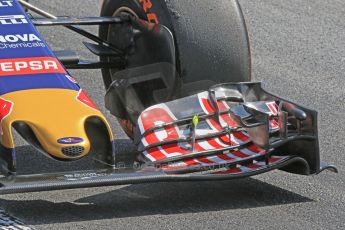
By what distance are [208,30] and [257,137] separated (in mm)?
790

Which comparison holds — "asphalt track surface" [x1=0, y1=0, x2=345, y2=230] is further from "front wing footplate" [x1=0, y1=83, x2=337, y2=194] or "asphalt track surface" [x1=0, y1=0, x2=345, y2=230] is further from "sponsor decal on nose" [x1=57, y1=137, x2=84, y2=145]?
"sponsor decal on nose" [x1=57, y1=137, x2=84, y2=145]

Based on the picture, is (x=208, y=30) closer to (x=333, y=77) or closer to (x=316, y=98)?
(x=316, y=98)

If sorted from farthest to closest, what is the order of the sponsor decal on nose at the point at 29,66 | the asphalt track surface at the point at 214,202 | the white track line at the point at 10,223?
the sponsor decal on nose at the point at 29,66
the asphalt track surface at the point at 214,202
the white track line at the point at 10,223

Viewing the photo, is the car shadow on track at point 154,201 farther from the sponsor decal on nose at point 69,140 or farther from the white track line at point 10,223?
the sponsor decal on nose at point 69,140

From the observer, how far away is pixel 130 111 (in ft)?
23.2

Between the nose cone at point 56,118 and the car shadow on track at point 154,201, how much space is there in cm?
35

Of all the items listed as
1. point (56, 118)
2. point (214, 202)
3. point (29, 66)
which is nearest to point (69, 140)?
point (56, 118)

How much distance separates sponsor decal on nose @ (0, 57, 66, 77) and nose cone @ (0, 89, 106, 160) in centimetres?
17

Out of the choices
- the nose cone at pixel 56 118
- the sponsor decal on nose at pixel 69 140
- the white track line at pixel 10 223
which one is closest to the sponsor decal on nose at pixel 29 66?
the nose cone at pixel 56 118

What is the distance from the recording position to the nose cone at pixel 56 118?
568cm

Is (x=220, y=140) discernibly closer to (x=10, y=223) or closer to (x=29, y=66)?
(x=29, y=66)

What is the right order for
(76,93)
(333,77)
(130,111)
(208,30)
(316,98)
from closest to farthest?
(76,93) → (208,30) → (130,111) → (316,98) → (333,77)

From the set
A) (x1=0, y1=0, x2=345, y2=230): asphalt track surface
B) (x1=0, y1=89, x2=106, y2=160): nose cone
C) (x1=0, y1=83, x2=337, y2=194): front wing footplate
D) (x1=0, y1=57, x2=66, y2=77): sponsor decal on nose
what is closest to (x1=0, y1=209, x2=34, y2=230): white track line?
(x1=0, y1=0, x2=345, y2=230): asphalt track surface

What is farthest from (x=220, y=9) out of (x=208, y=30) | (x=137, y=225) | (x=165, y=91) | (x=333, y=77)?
(x=333, y=77)
